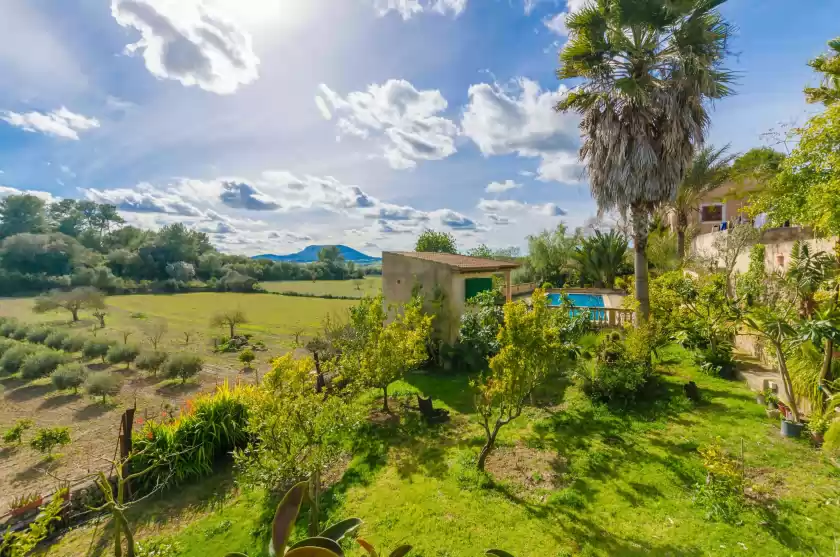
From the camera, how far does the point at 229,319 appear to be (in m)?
16.4

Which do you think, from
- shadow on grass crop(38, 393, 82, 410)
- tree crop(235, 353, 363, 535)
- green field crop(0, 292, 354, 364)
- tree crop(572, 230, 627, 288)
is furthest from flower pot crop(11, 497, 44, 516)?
tree crop(572, 230, 627, 288)

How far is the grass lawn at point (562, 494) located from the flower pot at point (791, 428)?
19cm

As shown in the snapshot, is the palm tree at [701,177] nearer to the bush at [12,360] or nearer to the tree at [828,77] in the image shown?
the tree at [828,77]

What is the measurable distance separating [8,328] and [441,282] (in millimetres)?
18160

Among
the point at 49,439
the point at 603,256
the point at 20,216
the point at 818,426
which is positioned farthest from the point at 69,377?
the point at 603,256

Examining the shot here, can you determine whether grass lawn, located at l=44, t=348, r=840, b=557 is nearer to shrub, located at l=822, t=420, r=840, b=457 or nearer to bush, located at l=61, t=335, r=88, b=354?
shrub, located at l=822, t=420, r=840, b=457

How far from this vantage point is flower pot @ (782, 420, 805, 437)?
5898mm

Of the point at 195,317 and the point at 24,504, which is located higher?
the point at 195,317

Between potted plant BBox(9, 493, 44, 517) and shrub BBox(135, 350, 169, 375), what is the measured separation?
613 cm

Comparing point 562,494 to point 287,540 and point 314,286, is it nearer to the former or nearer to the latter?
point 287,540

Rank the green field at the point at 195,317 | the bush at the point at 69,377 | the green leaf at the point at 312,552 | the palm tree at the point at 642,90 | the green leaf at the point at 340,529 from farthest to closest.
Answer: the green field at the point at 195,317, the bush at the point at 69,377, the palm tree at the point at 642,90, the green leaf at the point at 340,529, the green leaf at the point at 312,552

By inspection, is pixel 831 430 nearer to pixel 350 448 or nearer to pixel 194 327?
pixel 350 448

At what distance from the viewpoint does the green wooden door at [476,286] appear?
41.4ft

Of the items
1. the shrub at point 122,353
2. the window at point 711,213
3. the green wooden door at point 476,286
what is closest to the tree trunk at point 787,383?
the green wooden door at point 476,286
